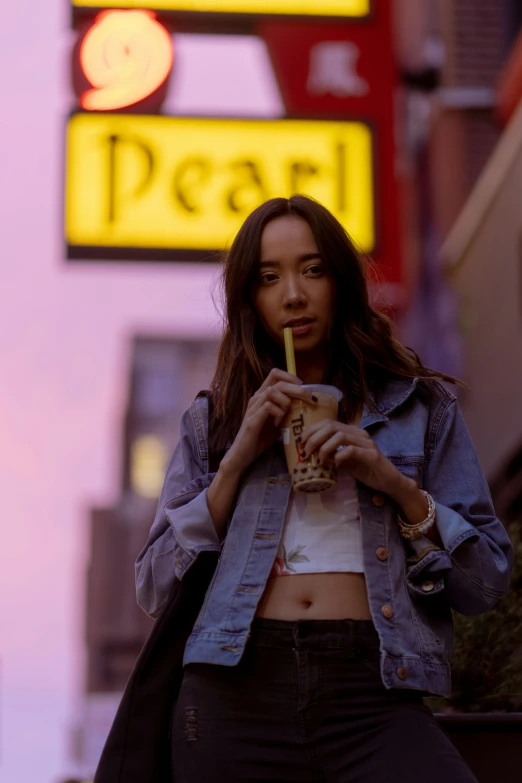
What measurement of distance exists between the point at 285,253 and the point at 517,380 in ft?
26.3

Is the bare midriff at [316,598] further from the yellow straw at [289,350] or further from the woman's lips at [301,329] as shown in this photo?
the woman's lips at [301,329]

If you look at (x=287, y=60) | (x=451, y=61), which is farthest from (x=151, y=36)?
(x=451, y=61)

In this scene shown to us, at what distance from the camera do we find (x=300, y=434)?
9.18 feet

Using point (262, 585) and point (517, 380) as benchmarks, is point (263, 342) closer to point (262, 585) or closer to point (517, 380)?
point (262, 585)

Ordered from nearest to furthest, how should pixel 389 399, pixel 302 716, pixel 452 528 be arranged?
pixel 302 716 → pixel 452 528 → pixel 389 399

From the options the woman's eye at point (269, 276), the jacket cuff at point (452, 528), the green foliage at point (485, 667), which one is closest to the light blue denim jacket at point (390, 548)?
the jacket cuff at point (452, 528)

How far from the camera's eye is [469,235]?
12766 millimetres

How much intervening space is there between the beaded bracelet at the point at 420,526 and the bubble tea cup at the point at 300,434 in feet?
0.76

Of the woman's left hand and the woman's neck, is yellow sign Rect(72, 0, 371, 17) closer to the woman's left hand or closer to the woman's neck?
the woman's neck

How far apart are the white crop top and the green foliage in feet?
5.10

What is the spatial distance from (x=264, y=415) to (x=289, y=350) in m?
0.24

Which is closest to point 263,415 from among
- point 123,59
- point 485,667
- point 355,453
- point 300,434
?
point 300,434

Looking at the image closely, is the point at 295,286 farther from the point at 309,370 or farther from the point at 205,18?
the point at 205,18

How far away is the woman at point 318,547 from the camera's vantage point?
2721mm
